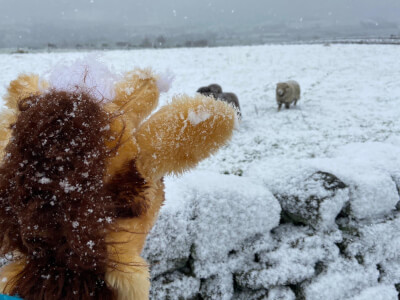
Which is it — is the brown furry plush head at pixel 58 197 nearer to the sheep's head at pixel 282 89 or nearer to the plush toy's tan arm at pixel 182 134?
the plush toy's tan arm at pixel 182 134

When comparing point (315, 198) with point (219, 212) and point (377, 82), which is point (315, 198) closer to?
point (219, 212)

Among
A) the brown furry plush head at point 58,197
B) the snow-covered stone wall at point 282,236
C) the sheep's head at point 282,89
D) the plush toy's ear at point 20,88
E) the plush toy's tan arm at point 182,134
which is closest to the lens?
the brown furry plush head at point 58,197

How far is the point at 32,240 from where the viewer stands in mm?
720

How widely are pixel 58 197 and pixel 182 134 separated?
1.15 ft

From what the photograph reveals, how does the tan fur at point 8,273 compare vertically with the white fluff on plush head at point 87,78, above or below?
below

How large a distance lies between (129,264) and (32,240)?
26 cm

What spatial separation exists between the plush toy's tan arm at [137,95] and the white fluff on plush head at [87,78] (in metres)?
0.04

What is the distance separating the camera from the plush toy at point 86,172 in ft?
2.25

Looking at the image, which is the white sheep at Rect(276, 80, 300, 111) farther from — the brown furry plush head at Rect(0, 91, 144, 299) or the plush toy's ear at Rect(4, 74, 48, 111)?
the brown furry plush head at Rect(0, 91, 144, 299)

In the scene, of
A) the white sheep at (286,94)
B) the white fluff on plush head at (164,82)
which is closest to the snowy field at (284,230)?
the white fluff on plush head at (164,82)

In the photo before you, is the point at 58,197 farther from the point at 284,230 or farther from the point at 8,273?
the point at 284,230

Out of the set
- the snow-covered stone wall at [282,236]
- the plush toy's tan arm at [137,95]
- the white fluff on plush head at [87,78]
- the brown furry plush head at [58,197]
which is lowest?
the snow-covered stone wall at [282,236]

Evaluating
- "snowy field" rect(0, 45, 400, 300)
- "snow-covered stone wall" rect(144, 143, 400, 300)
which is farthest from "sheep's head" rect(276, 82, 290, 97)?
"snow-covered stone wall" rect(144, 143, 400, 300)

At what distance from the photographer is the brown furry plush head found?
681 millimetres
